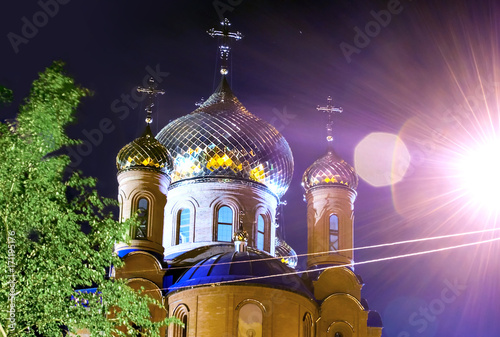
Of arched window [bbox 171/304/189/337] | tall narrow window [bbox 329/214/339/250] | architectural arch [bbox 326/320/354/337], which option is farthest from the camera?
tall narrow window [bbox 329/214/339/250]

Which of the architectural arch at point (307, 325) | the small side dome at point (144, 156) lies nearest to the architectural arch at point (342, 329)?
the architectural arch at point (307, 325)

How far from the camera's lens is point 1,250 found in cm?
1329

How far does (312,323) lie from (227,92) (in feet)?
27.0

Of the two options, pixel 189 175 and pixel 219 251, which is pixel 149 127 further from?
pixel 219 251

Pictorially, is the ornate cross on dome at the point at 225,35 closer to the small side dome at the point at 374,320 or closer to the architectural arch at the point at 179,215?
the architectural arch at the point at 179,215

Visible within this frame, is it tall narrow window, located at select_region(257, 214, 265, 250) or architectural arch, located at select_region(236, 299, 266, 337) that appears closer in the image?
architectural arch, located at select_region(236, 299, 266, 337)

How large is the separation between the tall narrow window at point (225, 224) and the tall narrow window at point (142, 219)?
2377 millimetres

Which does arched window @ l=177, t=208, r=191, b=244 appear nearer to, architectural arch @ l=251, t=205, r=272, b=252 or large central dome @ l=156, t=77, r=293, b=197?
large central dome @ l=156, t=77, r=293, b=197

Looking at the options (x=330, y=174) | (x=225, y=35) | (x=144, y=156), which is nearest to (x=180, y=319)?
(x=144, y=156)

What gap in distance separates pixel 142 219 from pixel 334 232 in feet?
17.3

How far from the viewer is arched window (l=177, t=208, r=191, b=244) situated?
26297 mm

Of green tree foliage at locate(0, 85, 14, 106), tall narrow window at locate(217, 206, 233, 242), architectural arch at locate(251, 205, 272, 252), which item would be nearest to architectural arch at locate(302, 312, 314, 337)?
architectural arch at locate(251, 205, 272, 252)

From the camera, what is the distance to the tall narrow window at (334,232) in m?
25.9

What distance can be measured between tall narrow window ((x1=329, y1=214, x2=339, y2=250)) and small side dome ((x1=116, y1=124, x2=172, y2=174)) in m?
4.67
